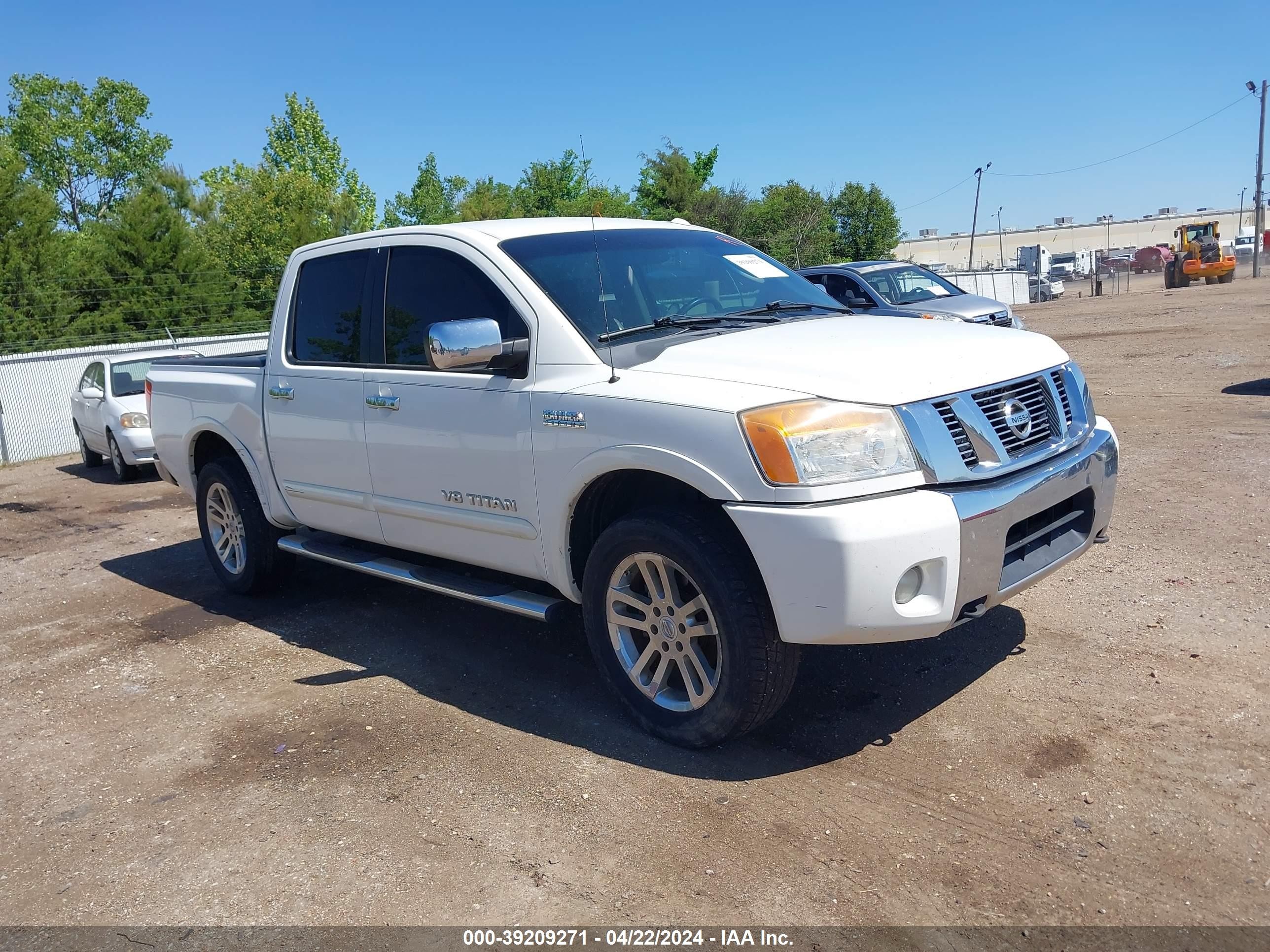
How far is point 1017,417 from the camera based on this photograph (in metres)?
3.97

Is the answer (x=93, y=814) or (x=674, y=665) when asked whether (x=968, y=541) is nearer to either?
(x=674, y=665)

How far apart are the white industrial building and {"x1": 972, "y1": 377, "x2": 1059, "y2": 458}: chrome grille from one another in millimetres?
107245

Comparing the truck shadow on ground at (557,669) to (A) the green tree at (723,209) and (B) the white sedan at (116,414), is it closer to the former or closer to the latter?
(B) the white sedan at (116,414)

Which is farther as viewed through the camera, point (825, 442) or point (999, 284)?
point (999, 284)

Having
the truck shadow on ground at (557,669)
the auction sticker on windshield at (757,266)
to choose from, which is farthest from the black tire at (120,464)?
the auction sticker on windshield at (757,266)

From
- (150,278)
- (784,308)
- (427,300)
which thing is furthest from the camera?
(150,278)

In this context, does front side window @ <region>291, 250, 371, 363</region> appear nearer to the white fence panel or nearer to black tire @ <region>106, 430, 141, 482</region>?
black tire @ <region>106, 430, 141, 482</region>

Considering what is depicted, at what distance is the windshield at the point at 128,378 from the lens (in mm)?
13656

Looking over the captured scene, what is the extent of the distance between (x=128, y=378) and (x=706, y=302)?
37.2 feet

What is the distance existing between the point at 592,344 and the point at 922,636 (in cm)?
174

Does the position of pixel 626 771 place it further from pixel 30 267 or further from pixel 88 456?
pixel 30 267

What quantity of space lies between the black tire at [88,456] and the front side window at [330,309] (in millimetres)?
10169

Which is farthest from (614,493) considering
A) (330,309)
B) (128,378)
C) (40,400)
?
(40,400)

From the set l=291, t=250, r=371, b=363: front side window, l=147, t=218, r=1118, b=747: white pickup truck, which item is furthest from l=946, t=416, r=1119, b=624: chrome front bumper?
l=291, t=250, r=371, b=363: front side window
